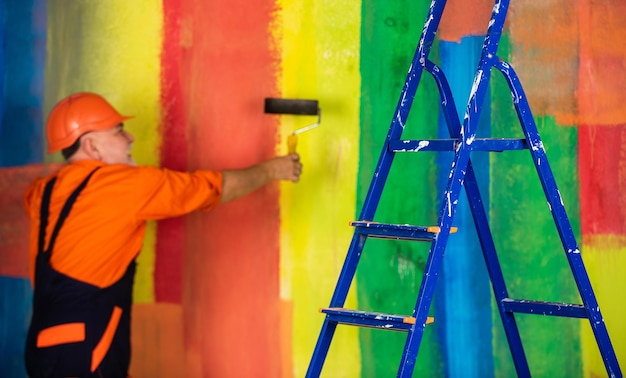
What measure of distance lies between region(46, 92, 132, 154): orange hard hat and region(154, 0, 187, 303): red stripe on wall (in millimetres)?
580

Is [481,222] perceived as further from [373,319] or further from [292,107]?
[292,107]

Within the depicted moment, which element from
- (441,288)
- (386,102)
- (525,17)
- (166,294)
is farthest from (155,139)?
(525,17)

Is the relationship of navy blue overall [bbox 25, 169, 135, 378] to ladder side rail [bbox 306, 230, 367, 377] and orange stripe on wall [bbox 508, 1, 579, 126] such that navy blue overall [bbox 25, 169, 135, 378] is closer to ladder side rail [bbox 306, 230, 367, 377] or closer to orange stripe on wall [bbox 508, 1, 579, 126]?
ladder side rail [bbox 306, 230, 367, 377]

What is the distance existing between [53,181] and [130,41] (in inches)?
35.4

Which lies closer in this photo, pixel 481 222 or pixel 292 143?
pixel 481 222

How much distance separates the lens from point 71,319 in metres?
2.67

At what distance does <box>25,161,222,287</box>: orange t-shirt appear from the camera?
270cm

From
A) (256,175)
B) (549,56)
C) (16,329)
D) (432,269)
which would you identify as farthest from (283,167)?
(16,329)

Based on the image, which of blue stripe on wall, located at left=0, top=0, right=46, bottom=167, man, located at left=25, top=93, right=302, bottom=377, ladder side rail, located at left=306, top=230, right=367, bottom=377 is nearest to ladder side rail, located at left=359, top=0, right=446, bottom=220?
ladder side rail, located at left=306, top=230, right=367, bottom=377

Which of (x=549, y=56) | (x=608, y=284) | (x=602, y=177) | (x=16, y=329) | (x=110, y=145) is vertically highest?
(x=549, y=56)

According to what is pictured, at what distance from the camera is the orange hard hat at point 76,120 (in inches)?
113

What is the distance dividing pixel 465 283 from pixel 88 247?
148cm

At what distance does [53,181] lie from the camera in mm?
2816

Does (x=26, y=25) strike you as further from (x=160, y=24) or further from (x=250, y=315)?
(x=250, y=315)
